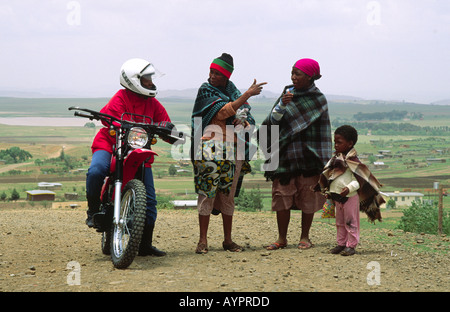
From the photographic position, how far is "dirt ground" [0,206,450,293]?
526 centimetres

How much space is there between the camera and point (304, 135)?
7195mm

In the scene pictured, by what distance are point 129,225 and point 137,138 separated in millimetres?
930

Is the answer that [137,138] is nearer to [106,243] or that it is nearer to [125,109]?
[125,109]

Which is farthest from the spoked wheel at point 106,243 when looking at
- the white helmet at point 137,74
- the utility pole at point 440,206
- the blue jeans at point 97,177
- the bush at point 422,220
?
the utility pole at point 440,206

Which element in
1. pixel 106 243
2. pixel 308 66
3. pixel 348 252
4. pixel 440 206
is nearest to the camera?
pixel 348 252

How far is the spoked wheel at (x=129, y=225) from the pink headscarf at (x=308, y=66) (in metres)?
2.36

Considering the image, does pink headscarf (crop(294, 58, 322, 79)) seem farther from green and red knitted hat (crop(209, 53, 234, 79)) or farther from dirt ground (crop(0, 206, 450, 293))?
dirt ground (crop(0, 206, 450, 293))

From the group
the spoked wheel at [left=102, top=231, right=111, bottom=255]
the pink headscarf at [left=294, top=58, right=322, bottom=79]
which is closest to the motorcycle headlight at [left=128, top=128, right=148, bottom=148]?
the spoked wheel at [left=102, top=231, right=111, bottom=255]

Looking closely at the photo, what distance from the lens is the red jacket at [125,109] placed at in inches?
257

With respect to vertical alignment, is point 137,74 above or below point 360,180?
above

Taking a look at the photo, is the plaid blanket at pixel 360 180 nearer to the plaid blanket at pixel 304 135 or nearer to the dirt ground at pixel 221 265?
the plaid blanket at pixel 304 135

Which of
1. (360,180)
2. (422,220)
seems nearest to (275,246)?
(360,180)

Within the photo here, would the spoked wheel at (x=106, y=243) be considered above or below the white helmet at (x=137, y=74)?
below

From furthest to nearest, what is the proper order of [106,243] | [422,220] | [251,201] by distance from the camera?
1. [251,201]
2. [422,220]
3. [106,243]
